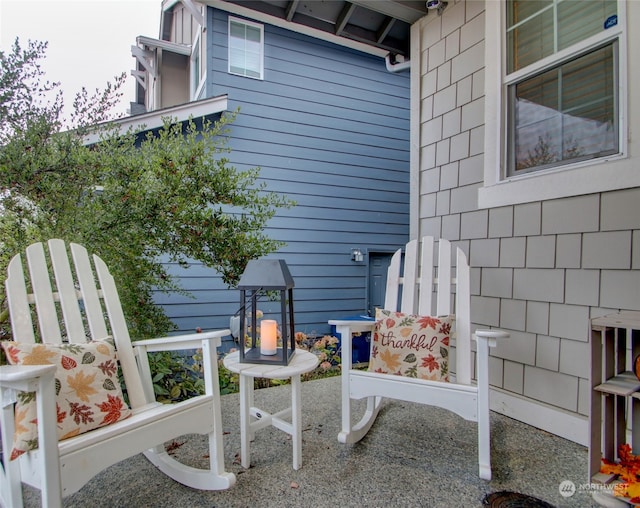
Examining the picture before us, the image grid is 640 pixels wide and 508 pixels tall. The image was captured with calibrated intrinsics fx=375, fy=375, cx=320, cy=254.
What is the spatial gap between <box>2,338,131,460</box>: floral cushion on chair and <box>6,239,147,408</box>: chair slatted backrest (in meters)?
0.12

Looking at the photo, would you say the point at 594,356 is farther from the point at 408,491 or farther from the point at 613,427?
the point at 408,491

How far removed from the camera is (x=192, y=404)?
1.56 meters

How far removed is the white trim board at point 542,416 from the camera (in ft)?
6.70

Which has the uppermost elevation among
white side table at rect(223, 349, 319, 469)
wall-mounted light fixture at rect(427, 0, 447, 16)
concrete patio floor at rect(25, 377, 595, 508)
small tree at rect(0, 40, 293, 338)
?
wall-mounted light fixture at rect(427, 0, 447, 16)

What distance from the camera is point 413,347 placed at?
2102 millimetres

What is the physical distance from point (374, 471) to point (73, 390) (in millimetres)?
1350

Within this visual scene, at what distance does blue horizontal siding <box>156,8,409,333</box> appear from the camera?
4340mm

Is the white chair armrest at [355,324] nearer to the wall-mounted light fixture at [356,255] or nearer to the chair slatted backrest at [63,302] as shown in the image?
the chair slatted backrest at [63,302]

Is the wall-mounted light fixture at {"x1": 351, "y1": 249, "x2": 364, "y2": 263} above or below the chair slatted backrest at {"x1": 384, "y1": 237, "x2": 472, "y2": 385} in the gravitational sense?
above

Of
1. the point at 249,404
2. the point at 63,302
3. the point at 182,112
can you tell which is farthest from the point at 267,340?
the point at 182,112

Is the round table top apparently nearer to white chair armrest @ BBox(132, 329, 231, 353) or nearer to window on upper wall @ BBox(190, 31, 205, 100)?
white chair armrest @ BBox(132, 329, 231, 353)

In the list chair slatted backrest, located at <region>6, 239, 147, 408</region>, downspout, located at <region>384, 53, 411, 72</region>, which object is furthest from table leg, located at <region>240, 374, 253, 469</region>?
downspout, located at <region>384, 53, 411, 72</region>

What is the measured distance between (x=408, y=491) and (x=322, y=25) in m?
3.67

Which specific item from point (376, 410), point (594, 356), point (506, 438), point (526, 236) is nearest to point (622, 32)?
point (526, 236)
